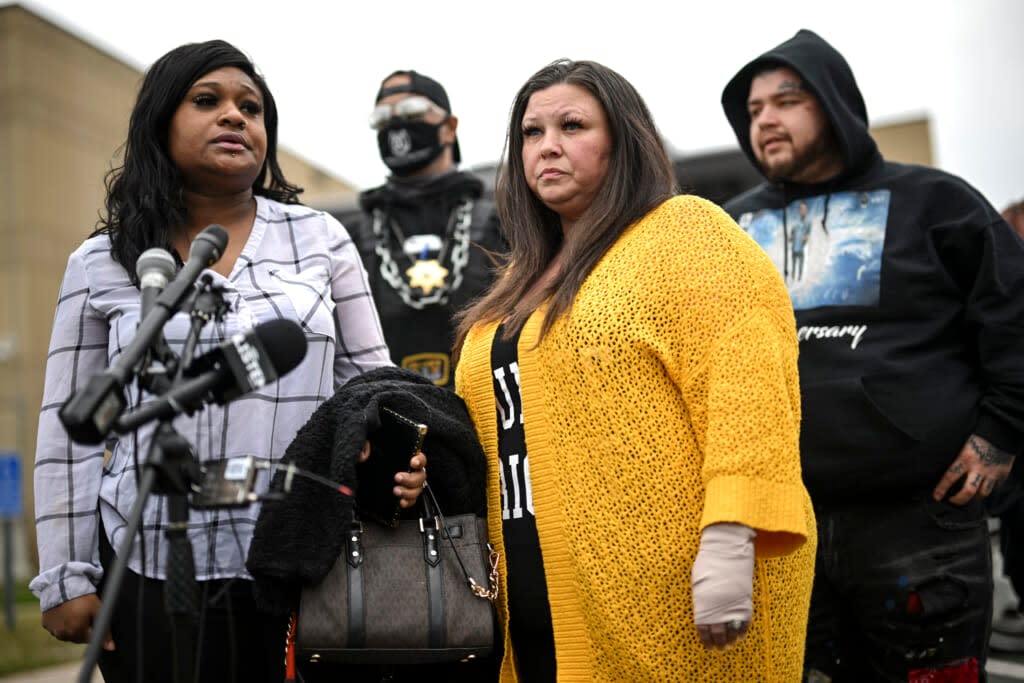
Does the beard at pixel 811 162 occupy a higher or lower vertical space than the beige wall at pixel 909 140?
lower

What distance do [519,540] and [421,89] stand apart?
264cm

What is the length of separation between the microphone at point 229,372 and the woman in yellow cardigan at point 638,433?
0.84 m

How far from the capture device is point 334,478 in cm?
261

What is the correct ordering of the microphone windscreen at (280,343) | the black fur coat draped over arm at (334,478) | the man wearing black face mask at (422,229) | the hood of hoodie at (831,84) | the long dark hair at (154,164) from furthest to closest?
the man wearing black face mask at (422,229) < the hood of hoodie at (831,84) < the long dark hair at (154,164) < the black fur coat draped over arm at (334,478) < the microphone windscreen at (280,343)

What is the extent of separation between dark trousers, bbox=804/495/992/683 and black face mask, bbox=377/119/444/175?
7.52 ft

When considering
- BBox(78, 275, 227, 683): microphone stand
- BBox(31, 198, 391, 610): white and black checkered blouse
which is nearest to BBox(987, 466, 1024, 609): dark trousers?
BBox(31, 198, 391, 610): white and black checkered blouse

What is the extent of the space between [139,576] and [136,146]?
3.94 ft

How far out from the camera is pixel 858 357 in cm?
359

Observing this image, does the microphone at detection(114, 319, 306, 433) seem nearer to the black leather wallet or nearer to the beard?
the black leather wallet

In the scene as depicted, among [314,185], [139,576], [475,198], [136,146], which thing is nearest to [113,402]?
[139,576]

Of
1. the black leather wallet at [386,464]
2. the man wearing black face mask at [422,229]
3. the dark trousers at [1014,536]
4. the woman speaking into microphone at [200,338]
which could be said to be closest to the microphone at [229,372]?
the woman speaking into microphone at [200,338]

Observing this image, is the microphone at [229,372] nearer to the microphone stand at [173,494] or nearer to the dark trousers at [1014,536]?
the microphone stand at [173,494]

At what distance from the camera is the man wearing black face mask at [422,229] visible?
4.45 m

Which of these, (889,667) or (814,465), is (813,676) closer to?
(889,667)
